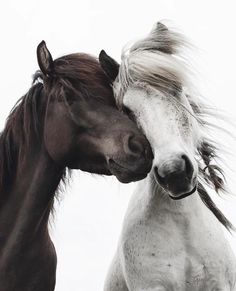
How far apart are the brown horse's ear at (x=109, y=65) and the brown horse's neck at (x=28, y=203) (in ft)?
2.60

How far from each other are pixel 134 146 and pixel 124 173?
209 mm

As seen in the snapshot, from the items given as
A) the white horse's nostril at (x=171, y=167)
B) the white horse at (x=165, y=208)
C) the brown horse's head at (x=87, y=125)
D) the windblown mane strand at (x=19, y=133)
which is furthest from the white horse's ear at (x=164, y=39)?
the white horse's nostril at (x=171, y=167)

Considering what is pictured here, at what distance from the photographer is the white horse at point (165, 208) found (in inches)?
207

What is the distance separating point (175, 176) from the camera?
4.82 meters

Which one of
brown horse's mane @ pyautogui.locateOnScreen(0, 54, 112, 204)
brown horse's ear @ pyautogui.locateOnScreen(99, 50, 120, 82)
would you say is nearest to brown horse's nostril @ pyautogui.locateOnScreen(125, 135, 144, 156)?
brown horse's mane @ pyautogui.locateOnScreen(0, 54, 112, 204)

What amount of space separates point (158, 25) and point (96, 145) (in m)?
1.12

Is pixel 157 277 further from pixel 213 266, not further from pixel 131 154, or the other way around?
pixel 131 154

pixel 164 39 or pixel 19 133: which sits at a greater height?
pixel 164 39

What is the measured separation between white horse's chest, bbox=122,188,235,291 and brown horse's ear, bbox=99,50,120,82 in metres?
1.11

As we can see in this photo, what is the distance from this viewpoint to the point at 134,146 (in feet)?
17.0

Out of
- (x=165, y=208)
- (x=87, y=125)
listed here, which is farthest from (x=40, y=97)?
(x=165, y=208)

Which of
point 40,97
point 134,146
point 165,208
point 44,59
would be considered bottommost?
Result: point 165,208

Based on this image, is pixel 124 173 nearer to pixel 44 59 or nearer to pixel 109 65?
pixel 109 65

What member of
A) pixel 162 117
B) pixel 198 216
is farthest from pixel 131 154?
pixel 198 216
